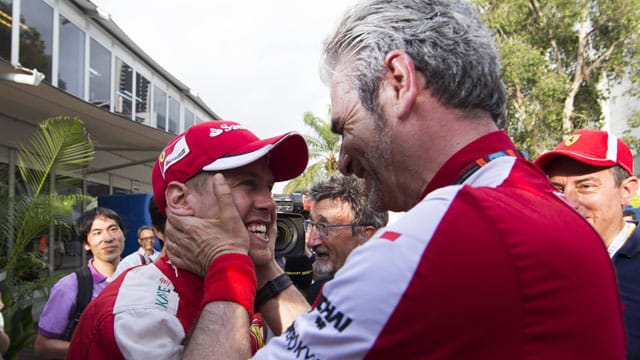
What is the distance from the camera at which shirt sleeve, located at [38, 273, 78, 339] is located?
4125mm

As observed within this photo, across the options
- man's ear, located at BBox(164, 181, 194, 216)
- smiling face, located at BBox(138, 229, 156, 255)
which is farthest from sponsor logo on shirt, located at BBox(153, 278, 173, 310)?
smiling face, located at BBox(138, 229, 156, 255)

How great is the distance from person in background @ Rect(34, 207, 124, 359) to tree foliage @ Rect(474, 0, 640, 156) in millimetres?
13002

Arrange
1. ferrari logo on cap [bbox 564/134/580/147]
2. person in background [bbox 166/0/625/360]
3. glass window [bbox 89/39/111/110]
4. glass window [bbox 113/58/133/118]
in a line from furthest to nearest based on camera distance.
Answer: glass window [bbox 113/58/133/118], glass window [bbox 89/39/111/110], ferrari logo on cap [bbox 564/134/580/147], person in background [bbox 166/0/625/360]

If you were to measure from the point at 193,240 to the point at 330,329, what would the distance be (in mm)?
954

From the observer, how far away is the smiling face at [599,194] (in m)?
3.12

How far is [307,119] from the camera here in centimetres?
2389

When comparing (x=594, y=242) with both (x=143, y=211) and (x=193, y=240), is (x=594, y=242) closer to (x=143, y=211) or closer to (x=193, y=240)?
(x=193, y=240)

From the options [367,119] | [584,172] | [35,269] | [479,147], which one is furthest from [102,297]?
[35,269]

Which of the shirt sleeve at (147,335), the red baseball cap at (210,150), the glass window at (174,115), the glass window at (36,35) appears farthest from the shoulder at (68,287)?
the glass window at (174,115)

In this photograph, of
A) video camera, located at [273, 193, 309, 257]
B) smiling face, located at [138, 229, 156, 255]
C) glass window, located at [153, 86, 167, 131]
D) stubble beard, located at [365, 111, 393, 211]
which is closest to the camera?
stubble beard, located at [365, 111, 393, 211]

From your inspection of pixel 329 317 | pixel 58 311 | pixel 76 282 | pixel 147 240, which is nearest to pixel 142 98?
pixel 147 240

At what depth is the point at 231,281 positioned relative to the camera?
163cm

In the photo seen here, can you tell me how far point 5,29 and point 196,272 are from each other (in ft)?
21.0

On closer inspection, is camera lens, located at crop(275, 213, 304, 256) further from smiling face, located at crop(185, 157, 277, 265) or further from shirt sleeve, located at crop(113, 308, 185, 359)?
shirt sleeve, located at crop(113, 308, 185, 359)
